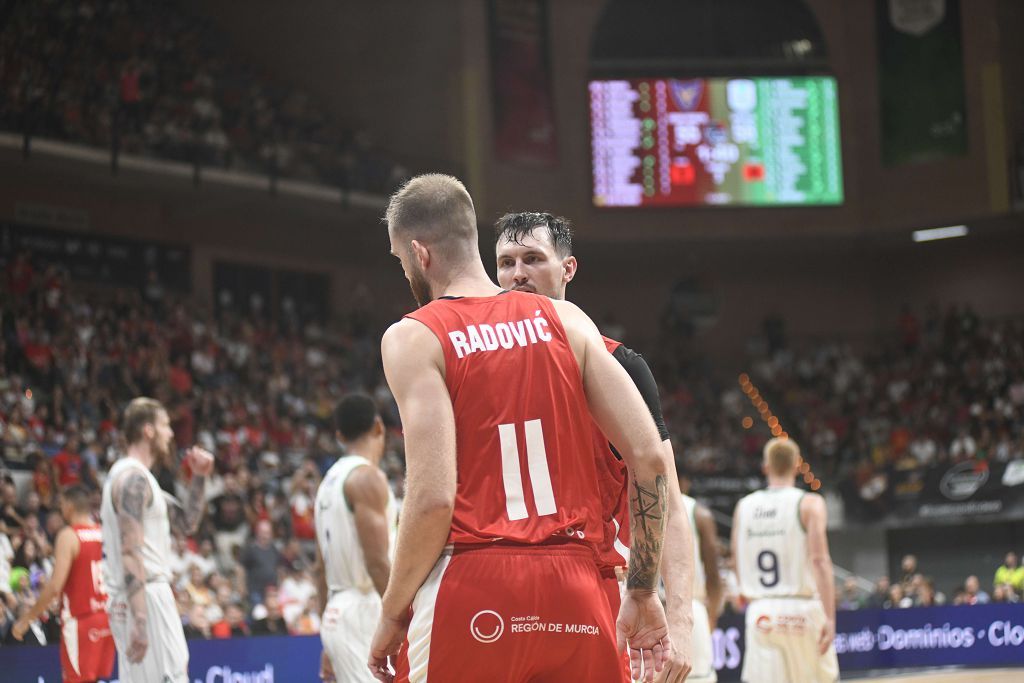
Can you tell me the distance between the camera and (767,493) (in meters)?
8.76

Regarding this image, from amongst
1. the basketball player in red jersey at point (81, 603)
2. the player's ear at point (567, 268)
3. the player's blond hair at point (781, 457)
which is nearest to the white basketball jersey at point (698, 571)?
the player's blond hair at point (781, 457)

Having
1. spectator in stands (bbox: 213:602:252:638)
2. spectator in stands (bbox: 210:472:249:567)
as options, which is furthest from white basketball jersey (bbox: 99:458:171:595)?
spectator in stands (bbox: 210:472:249:567)

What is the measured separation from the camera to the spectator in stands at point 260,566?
14.6 meters

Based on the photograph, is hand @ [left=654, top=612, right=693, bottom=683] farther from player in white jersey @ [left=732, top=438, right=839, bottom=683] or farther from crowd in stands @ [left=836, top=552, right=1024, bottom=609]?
crowd in stands @ [left=836, top=552, right=1024, bottom=609]

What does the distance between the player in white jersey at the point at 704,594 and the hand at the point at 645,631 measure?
4.86 m

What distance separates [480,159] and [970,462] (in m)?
10.8

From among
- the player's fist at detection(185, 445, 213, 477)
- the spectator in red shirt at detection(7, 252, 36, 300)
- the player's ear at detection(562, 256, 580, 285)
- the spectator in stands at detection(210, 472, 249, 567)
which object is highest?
the spectator in red shirt at detection(7, 252, 36, 300)

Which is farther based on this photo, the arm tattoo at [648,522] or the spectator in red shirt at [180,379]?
the spectator in red shirt at [180,379]

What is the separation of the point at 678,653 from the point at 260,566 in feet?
39.5

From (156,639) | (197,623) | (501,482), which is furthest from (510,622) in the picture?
(197,623)

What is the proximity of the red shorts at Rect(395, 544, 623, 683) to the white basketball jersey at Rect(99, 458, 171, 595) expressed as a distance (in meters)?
4.16

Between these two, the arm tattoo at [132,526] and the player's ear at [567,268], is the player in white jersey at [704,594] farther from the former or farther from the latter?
the player's ear at [567,268]

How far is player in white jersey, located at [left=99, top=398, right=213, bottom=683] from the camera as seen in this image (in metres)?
6.82

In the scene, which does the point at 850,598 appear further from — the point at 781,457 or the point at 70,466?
the point at 70,466
